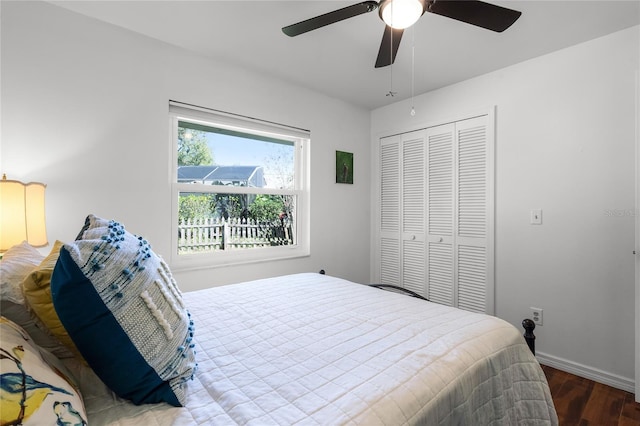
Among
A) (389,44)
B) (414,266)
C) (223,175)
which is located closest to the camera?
(389,44)

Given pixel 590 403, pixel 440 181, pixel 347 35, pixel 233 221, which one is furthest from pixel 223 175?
pixel 590 403

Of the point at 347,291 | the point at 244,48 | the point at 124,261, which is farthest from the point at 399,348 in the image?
the point at 244,48

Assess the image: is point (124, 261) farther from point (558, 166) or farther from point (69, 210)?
point (558, 166)

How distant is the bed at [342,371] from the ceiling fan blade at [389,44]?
1522 millimetres

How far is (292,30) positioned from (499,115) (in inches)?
82.8

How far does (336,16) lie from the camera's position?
157 centimetres

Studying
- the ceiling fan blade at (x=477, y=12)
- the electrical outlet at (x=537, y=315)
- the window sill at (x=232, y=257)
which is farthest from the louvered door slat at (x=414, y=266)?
the ceiling fan blade at (x=477, y=12)

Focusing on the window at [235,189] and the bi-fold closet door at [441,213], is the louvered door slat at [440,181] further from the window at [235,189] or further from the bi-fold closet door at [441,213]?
the window at [235,189]

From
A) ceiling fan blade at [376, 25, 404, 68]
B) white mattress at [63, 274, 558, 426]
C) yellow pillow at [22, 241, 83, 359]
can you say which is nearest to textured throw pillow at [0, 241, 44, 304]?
yellow pillow at [22, 241, 83, 359]

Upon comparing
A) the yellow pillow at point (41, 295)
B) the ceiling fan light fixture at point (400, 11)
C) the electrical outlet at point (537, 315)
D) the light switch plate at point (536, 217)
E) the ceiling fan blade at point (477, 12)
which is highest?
the ceiling fan blade at point (477, 12)

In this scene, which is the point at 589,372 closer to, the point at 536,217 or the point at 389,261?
the point at 536,217

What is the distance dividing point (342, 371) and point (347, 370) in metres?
0.02

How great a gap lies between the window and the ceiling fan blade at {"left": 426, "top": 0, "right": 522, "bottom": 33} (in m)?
1.85

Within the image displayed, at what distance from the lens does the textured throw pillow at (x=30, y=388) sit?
1.76 feet
